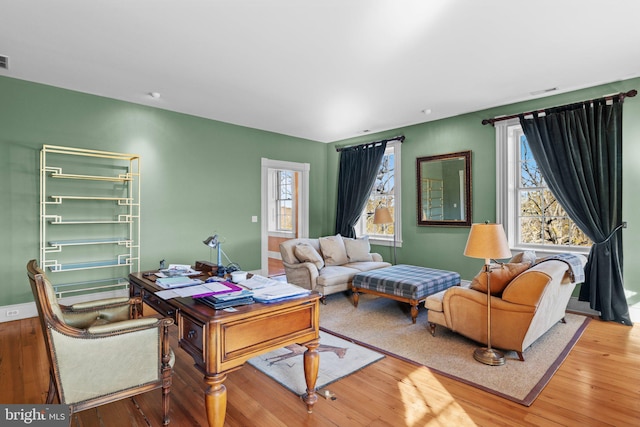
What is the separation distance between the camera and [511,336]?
9.06 feet

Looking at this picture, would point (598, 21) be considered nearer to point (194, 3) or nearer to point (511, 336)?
point (511, 336)

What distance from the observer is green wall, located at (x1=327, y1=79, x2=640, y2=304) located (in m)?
3.69

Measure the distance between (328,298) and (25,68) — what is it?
14.2 feet

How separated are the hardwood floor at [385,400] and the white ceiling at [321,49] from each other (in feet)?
8.81

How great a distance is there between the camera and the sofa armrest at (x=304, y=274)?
4410 mm

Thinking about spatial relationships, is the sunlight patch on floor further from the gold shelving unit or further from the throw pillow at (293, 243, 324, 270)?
the gold shelving unit

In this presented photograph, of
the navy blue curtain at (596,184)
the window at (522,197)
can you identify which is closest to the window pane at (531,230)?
the window at (522,197)

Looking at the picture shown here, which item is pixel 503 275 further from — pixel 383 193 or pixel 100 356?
pixel 383 193

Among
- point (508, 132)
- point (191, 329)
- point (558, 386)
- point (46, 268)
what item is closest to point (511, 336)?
point (558, 386)

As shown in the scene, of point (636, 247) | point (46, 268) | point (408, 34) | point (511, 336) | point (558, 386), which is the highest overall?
point (408, 34)

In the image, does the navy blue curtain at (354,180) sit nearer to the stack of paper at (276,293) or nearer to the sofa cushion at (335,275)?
the sofa cushion at (335,275)

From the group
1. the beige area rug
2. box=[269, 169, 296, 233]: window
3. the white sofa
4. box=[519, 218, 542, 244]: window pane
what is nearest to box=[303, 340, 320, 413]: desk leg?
the beige area rug

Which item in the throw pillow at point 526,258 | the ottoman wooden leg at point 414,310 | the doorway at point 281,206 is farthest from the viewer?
the doorway at point 281,206

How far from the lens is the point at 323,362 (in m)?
2.74
